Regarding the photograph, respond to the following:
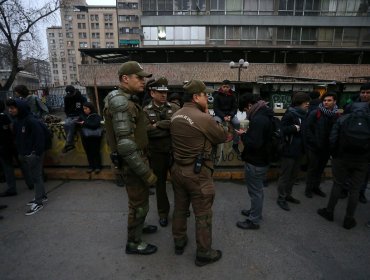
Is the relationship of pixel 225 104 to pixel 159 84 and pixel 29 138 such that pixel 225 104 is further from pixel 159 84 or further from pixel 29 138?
pixel 29 138

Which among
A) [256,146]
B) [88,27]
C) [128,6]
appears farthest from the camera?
[88,27]

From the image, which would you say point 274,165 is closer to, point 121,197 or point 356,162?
point 356,162

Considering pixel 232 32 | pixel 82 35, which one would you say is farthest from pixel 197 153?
pixel 82 35

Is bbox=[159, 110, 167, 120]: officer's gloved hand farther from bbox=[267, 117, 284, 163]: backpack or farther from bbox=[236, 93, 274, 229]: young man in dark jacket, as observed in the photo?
bbox=[267, 117, 284, 163]: backpack

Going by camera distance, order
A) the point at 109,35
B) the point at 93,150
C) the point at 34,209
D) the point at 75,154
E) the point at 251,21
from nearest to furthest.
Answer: the point at 34,209
the point at 93,150
the point at 75,154
the point at 251,21
the point at 109,35

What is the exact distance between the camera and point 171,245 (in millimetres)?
3141

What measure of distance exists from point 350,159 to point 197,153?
7.57 feet

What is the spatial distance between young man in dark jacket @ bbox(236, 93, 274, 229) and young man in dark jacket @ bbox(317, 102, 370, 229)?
108cm

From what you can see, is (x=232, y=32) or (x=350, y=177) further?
A: (x=232, y=32)

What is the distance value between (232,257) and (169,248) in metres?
0.80

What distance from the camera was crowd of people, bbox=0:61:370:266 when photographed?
2.55m

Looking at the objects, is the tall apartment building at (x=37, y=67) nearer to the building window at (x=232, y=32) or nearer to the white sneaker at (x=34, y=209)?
the building window at (x=232, y=32)

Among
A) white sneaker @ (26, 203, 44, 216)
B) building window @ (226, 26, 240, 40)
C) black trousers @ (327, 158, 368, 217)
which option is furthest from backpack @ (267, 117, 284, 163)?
building window @ (226, 26, 240, 40)

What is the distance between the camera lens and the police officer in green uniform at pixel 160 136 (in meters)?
3.29
